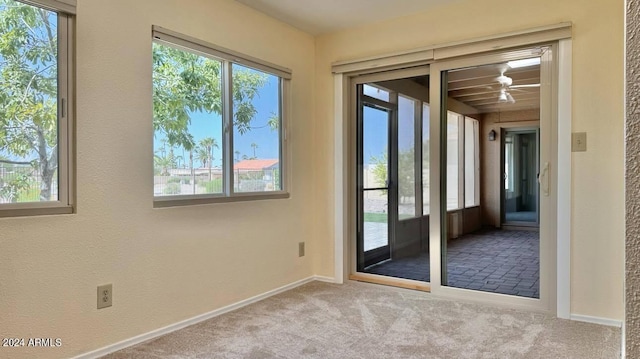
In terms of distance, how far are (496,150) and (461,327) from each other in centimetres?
151

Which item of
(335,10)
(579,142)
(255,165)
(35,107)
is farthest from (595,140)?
(35,107)

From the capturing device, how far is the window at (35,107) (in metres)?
2.05

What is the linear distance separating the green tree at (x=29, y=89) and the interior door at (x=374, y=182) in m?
2.49

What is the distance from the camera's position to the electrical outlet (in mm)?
2361

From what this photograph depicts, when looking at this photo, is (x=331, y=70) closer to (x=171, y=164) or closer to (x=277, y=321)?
(x=171, y=164)

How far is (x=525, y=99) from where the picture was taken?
124 inches

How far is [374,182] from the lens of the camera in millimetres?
3930

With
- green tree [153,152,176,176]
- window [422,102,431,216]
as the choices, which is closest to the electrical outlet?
green tree [153,152,176,176]

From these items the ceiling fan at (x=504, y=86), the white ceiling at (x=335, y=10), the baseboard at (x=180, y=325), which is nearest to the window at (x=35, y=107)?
the baseboard at (x=180, y=325)

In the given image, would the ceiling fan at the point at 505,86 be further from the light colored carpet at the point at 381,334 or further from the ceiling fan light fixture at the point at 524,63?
the light colored carpet at the point at 381,334

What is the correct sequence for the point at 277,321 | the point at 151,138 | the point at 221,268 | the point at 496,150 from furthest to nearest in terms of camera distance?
the point at 496,150, the point at 221,268, the point at 277,321, the point at 151,138

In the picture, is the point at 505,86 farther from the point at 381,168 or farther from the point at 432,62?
the point at 381,168

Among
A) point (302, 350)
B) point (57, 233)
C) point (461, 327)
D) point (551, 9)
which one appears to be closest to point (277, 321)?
point (302, 350)

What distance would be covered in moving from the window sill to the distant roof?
207 millimetres
